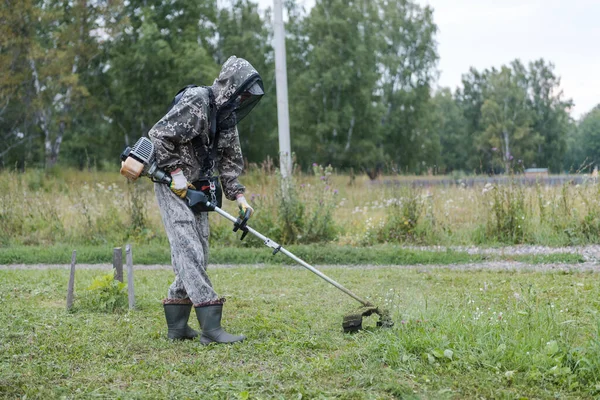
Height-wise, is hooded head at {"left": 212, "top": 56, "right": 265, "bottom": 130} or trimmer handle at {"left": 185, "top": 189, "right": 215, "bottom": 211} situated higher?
hooded head at {"left": 212, "top": 56, "right": 265, "bottom": 130}

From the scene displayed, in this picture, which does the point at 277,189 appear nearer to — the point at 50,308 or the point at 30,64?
the point at 50,308

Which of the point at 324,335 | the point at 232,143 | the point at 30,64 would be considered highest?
the point at 30,64

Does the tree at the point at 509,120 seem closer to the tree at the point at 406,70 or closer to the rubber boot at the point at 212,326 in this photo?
the tree at the point at 406,70

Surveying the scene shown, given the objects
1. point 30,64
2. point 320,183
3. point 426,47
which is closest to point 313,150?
point 426,47

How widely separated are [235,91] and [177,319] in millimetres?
1764

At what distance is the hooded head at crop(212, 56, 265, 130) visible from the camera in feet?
15.6

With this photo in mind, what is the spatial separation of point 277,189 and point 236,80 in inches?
232

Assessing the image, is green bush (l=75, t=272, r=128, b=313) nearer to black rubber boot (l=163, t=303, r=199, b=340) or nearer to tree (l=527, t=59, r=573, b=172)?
black rubber boot (l=163, t=303, r=199, b=340)

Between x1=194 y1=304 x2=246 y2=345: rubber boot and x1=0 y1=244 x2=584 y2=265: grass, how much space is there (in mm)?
4390

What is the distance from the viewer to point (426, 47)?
42.6 metres

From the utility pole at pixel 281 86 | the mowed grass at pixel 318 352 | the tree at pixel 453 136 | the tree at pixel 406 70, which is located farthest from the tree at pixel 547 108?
the mowed grass at pixel 318 352

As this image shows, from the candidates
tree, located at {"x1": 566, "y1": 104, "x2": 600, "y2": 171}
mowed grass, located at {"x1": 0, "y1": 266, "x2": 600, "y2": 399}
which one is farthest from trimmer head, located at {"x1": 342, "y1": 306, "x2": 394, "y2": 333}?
tree, located at {"x1": 566, "y1": 104, "x2": 600, "y2": 171}

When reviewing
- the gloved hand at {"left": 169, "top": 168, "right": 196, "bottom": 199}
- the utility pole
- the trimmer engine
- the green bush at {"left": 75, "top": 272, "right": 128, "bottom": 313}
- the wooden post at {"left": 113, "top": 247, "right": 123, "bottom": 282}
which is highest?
the utility pole

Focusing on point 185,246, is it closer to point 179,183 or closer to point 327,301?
point 179,183
